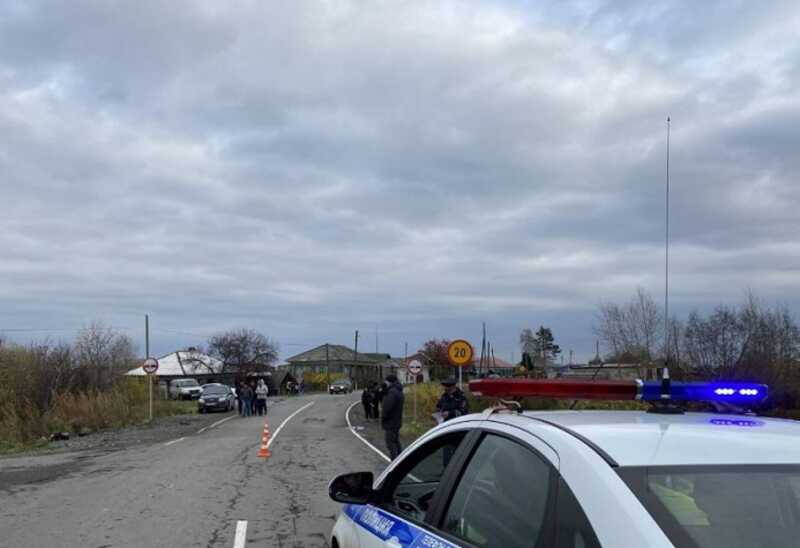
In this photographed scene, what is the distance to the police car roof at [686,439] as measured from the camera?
8.27 feet

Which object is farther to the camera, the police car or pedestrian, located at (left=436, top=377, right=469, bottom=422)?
pedestrian, located at (left=436, top=377, right=469, bottom=422)

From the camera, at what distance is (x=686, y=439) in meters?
2.68

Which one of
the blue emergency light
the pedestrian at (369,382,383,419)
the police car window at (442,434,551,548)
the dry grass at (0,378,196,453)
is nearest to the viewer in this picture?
the police car window at (442,434,551,548)

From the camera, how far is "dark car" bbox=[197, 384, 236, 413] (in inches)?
1618

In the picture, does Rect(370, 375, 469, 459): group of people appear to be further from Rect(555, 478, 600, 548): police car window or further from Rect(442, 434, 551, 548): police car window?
Rect(555, 478, 600, 548): police car window

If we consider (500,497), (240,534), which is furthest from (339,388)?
(500,497)

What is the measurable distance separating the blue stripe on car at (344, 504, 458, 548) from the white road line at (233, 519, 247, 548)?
153 inches

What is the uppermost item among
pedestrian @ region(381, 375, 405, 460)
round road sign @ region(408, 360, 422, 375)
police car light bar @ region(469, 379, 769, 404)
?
police car light bar @ region(469, 379, 769, 404)

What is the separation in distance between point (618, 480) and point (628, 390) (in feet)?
5.19

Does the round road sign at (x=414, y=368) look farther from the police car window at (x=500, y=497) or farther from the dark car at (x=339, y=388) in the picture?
the dark car at (x=339, y=388)

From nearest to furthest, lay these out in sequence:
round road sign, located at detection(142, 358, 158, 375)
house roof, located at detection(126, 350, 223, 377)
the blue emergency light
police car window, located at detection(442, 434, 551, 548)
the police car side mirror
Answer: police car window, located at detection(442, 434, 551, 548) < the blue emergency light < the police car side mirror < round road sign, located at detection(142, 358, 158, 375) < house roof, located at detection(126, 350, 223, 377)

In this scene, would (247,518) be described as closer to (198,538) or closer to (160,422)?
(198,538)

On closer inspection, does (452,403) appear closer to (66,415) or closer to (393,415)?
(393,415)

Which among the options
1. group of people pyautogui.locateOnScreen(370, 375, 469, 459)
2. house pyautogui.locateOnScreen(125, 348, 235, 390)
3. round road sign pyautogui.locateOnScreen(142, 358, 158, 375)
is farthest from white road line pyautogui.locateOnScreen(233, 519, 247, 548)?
house pyautogui.locateOnScreen(125, 348, 235, 390)
